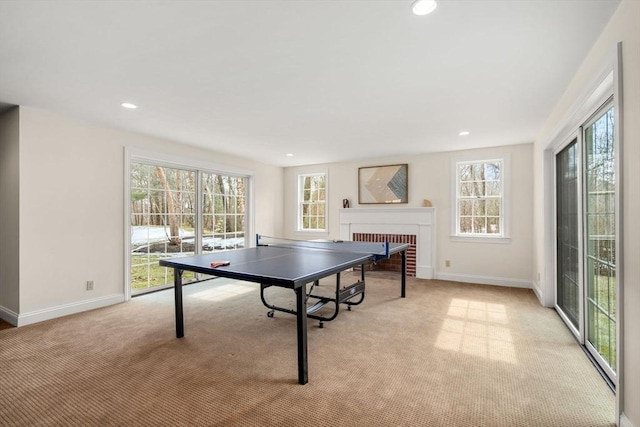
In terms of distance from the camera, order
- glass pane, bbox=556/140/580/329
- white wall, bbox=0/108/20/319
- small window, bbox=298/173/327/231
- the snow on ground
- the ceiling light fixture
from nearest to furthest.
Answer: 1. the ceiling light fixture
2. glass pane, bbox=556/140/580/329
3. white wall, bbox=0/108/20/319
4. the snow on ground
5. small window, bbox=298/173/327/231

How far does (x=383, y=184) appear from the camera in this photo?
6035mm

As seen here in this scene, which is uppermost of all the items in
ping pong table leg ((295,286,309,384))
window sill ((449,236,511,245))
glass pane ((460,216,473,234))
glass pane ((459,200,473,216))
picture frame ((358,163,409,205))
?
→ picture frame ((358,163,409,205))

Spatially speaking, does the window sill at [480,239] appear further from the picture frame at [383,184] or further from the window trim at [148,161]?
the window trim at [148,161]

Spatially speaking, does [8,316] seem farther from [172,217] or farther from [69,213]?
[172,217]

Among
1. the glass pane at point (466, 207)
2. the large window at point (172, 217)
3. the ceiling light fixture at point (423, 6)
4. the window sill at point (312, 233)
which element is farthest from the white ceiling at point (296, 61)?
the window sill at point (312, 233)

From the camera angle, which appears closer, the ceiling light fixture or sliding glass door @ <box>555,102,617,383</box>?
the ceiling light fixture

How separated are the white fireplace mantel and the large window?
7.58ft

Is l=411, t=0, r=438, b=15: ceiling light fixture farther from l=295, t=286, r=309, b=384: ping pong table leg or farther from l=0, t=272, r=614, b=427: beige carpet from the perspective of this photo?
l=0, t=272, r=614, b=427: beige carpet

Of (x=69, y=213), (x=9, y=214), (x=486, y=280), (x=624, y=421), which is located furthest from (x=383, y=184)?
(x=9, y=214)

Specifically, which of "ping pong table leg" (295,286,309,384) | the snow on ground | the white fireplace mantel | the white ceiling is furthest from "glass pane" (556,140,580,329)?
the snow on ground

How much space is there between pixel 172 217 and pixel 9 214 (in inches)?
72.5

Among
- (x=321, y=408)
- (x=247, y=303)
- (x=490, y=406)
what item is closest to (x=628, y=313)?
(x=490, y=406)

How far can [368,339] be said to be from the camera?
2879 millimetres

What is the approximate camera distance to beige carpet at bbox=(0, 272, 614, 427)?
1813mm
